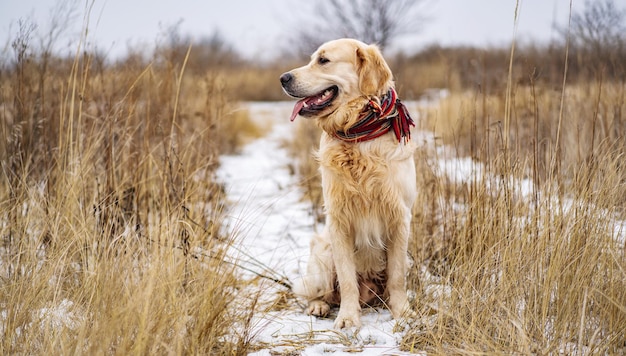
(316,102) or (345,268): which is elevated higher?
(316,102)

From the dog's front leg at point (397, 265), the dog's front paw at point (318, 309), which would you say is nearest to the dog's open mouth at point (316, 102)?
the dog's front leg at point (397, 265)

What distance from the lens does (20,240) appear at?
8.02 ft

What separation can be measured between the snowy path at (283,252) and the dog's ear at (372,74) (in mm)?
778

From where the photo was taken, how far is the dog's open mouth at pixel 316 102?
2.57m

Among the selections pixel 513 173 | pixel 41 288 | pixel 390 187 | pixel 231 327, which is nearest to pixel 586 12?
pixel 513 173

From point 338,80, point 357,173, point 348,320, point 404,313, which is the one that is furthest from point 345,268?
point 338,80

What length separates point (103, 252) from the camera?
213cm

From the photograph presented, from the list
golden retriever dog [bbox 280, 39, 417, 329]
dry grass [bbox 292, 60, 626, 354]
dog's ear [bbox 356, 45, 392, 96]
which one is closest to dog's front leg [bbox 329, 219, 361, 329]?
golden retriever dog [bbox 280, 39, 417, 329]

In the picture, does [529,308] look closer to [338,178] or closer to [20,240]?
[338,178]

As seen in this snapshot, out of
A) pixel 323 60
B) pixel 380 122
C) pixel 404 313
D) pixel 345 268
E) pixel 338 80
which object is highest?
pixel 323 60

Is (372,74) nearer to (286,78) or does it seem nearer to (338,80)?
(338,80)

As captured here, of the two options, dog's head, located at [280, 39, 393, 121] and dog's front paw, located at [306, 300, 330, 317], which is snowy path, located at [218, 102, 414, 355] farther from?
dog's head, located at [280, 39, 393, 121]

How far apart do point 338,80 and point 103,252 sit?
1464 mm

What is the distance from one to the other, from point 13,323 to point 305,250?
1.96 metres
